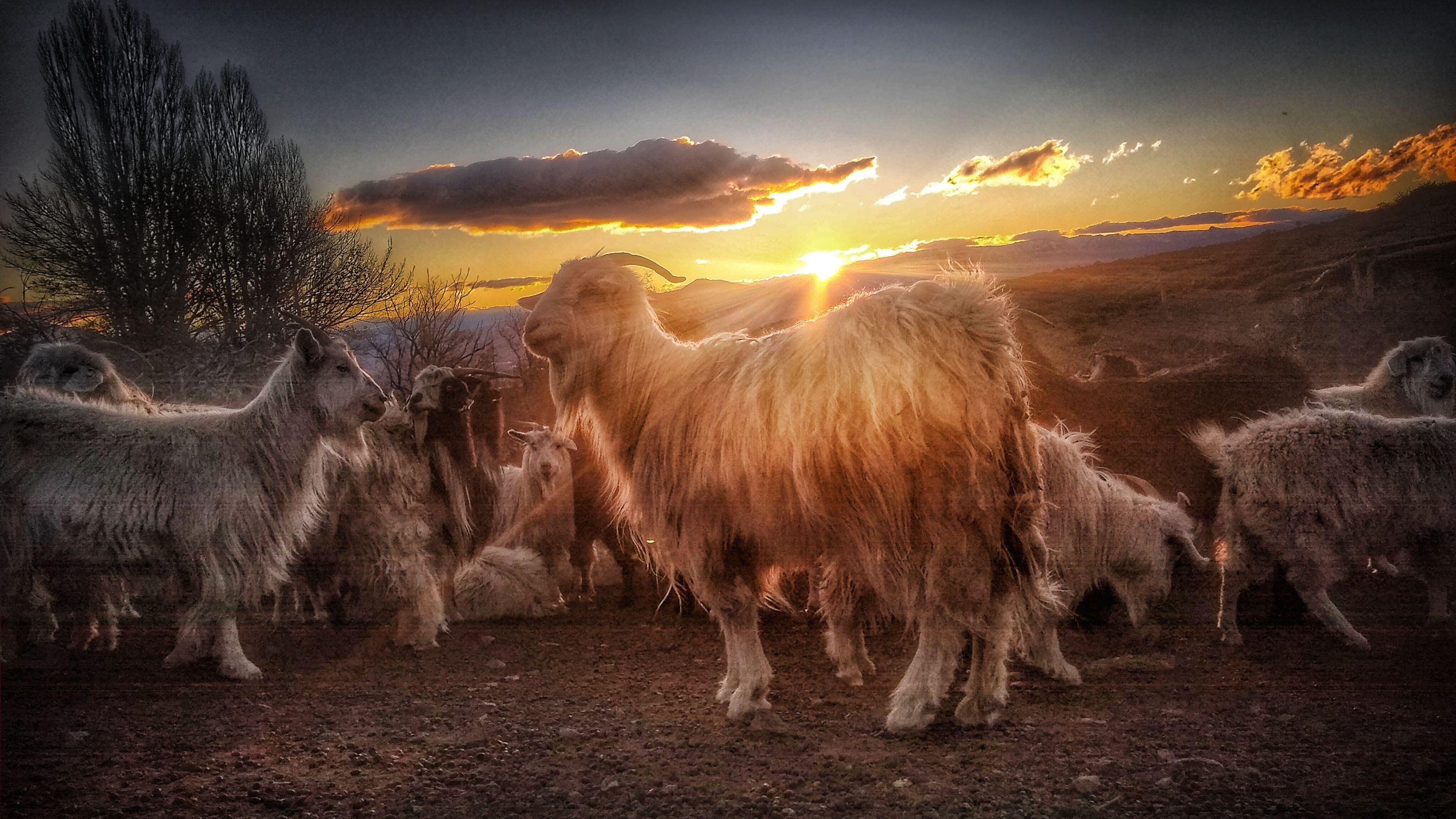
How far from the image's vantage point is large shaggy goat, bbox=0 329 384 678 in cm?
347

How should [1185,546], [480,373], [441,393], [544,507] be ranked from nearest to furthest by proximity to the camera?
[1185,546] < [480,373] < [441,393] < [544,507]

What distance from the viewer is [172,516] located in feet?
11.9

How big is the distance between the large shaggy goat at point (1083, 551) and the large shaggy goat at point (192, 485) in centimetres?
271

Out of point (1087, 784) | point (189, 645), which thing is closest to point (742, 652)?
point (1087, 784)

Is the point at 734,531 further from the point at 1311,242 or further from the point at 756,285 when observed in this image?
the point at 1311,242

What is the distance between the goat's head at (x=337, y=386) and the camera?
3.90 meters

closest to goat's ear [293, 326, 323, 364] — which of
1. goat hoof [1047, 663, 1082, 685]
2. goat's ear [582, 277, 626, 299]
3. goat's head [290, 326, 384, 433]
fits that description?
goat's head [290, 326, 384, 433]

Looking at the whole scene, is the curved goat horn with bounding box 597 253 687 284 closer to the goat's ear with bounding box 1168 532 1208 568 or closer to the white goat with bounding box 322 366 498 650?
the white goat with bounding box 322 366 498 650

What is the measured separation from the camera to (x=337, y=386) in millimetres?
3926

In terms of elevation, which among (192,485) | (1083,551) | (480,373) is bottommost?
(1083,551)

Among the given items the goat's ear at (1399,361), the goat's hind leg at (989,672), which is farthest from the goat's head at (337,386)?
the goat's ear at (1399,361)

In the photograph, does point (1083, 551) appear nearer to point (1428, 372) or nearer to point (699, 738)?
point (699, 738)

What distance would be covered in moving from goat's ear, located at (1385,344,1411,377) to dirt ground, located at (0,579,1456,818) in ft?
6.42

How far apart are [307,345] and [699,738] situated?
2.71 metres
